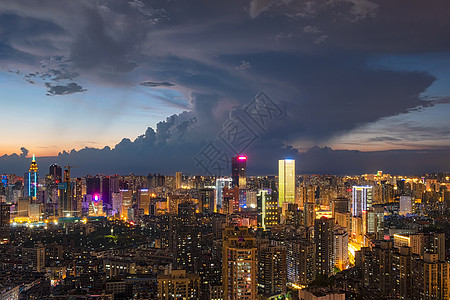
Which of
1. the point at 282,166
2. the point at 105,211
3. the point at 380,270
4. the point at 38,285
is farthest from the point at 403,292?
the point at 105,211

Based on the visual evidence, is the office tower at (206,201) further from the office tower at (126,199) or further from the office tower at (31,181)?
the office tower at (31,181)

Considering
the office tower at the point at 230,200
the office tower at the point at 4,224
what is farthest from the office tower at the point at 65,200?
the office tower at the point at 230,200

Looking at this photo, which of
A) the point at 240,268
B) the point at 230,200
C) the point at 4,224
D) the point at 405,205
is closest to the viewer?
the point at 240,268

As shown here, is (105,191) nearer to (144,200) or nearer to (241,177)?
(144,200)

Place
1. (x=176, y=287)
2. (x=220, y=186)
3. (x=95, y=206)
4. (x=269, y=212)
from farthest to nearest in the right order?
(x=95, y=206) < (x=220, y=186) < (x=269, y=212) < (x=176, y=287)

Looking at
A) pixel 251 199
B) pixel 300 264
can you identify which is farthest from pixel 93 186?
pixel 300 264

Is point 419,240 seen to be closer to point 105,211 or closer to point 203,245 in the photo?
point 203,245
